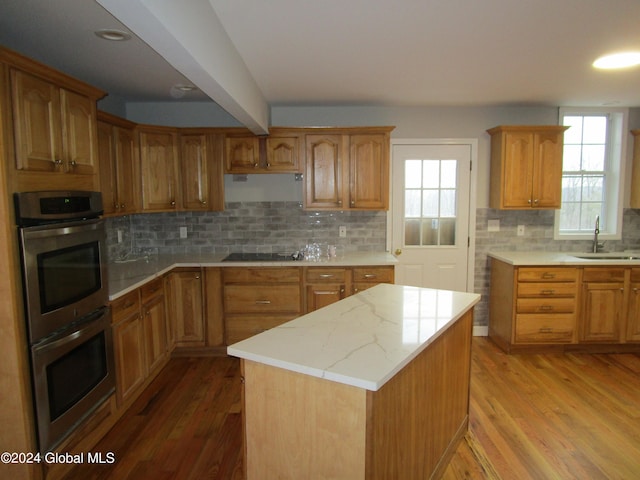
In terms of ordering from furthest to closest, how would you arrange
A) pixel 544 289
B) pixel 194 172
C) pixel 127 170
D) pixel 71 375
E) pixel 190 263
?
pixel 194 172 → pixel 544 289 → pixel 190 263 → pixel 127 170 → pixel 71 375

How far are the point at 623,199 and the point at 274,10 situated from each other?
4173mm

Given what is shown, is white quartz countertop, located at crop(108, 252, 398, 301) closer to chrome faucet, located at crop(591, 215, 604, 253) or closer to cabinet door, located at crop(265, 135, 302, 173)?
cabinet door, located at crop(265, 135, 302, 173)

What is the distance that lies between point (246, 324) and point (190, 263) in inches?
30.0

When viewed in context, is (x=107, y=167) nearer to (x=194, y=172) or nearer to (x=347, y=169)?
(x=194, y=172)

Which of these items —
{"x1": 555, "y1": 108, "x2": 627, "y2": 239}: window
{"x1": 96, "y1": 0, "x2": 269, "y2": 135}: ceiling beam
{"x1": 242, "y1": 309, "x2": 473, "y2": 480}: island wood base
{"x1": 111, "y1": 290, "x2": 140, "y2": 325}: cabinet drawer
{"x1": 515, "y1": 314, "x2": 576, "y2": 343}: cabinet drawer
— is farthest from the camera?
{"x1": 555, "y1": 108, "x2": 627, "y2": 239}: window

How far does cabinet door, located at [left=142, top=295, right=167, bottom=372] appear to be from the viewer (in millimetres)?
3180

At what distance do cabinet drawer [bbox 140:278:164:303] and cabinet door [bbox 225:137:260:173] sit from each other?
1.24 m

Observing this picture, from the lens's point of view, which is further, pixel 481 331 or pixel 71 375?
pixel 481 331

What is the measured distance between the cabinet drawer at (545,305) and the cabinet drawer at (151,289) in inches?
127

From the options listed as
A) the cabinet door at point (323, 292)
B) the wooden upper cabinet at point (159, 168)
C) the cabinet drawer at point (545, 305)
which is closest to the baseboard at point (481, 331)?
the cabinet drawer at point (545, 305)

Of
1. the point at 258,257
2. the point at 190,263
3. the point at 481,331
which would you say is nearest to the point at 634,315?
the point at 481,331

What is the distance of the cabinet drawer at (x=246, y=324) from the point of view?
383 centimetres

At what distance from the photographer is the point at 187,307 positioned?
3.80 m

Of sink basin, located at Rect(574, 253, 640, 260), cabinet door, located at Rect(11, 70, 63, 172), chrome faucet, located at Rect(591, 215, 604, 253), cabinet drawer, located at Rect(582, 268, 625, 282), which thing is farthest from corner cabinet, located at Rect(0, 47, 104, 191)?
chrome faucet, located at Rect(591, 215, 604, 253)
